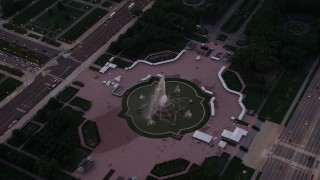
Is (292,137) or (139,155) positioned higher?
(292,137)

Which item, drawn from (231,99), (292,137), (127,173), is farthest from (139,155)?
(292,137)

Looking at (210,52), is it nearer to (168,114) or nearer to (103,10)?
(168,114)

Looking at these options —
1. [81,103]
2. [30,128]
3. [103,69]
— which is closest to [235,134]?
[81,103]

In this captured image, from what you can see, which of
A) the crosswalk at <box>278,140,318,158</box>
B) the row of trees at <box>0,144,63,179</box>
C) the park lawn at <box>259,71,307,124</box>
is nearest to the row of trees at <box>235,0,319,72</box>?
the park lawn at <box>259,71,307,124</box>

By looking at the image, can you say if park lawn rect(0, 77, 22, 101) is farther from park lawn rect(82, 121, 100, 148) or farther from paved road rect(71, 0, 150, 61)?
park lawn rect(82, 121, 100, 148)

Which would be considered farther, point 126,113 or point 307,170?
point 126,113

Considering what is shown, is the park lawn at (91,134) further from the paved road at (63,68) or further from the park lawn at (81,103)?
the paved road at (63,68)

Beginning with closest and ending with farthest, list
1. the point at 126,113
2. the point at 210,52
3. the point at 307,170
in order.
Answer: the point at 307,170, the point at 126,113, the point at 210,52
